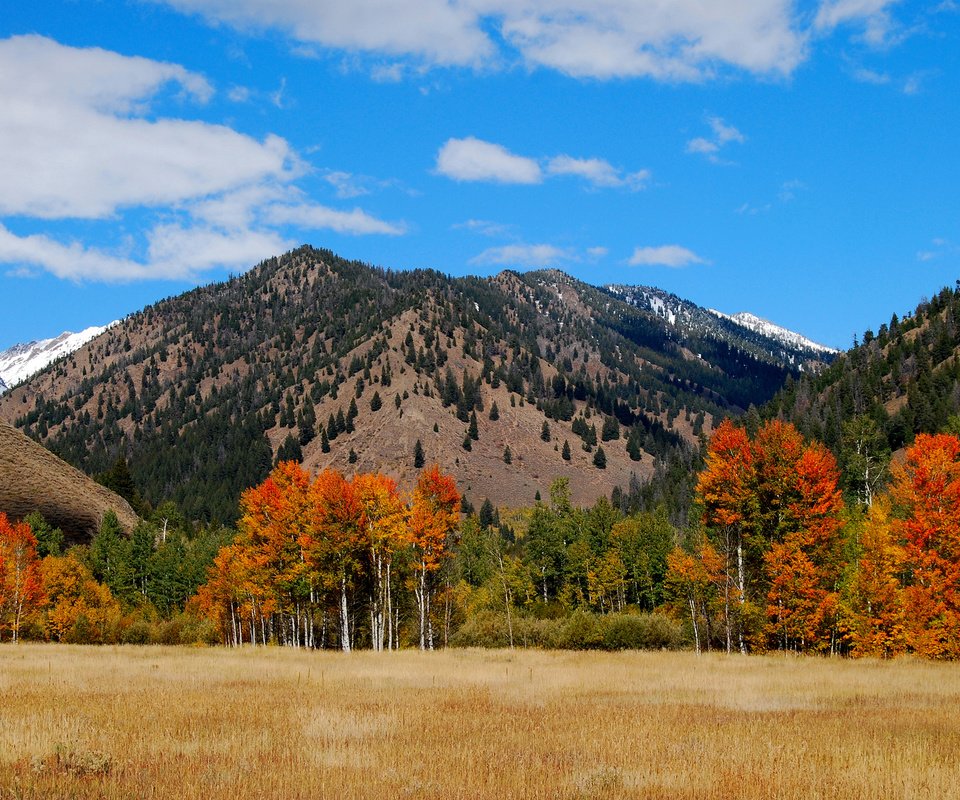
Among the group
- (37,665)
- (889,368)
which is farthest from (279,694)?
(889,368)

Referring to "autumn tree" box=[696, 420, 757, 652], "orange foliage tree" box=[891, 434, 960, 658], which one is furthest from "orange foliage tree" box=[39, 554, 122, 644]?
"orange foliage tree" box=[891, 434, 960, 658]

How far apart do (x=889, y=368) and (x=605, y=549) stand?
11481cm

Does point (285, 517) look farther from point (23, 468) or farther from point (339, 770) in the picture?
point (23, 468)

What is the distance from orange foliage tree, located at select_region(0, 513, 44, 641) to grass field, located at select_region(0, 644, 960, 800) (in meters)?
40.7

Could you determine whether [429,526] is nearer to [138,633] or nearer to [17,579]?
[138,633]

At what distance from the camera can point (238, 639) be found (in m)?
73.3

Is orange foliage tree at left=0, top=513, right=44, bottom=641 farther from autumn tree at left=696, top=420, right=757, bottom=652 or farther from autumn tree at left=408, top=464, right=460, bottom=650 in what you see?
autumn tree at left=696, top=420, right=757, bottom=652

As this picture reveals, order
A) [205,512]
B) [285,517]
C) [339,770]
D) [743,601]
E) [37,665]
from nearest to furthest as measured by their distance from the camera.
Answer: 1. [339,770]
2. [37,665]
3. [743,601]
4. [285,517]
5. [205,512]

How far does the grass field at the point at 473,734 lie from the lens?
10.4 m

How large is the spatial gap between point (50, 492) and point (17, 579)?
30.6m

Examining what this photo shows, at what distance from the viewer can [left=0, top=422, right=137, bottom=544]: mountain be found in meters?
84.4

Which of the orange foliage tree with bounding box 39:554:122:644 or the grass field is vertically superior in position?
the grass field

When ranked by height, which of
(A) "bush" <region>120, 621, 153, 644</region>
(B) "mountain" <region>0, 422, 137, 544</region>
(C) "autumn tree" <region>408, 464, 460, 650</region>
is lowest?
(A) "bush" <region>120, 621, 153, 644</region>

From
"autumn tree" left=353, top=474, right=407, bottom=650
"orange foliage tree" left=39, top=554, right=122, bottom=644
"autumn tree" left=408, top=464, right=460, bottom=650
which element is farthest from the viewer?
"orange foliage tree" left=39, top=554, right=122, bottom=644
